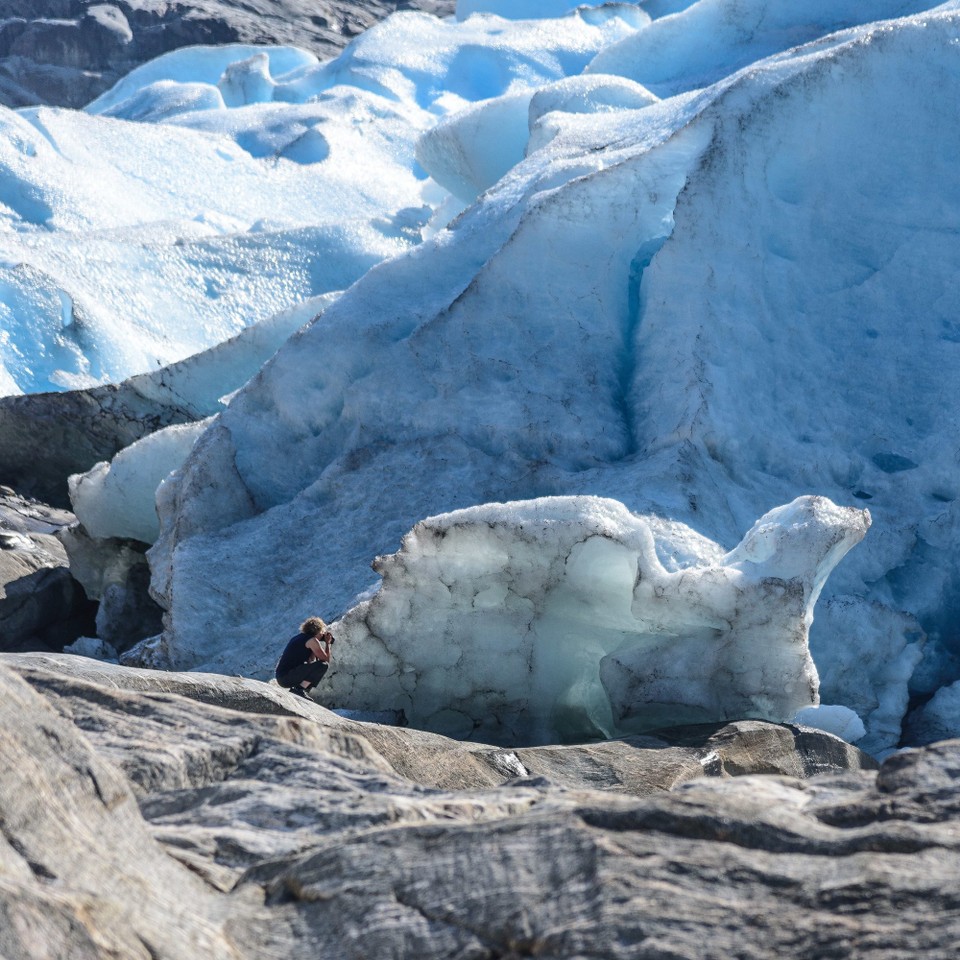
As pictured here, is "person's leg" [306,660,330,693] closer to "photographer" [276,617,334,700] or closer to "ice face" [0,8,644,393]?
"photographer" [276,617,334,700]

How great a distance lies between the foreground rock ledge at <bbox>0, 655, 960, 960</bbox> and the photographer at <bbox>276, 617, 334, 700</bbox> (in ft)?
6.84

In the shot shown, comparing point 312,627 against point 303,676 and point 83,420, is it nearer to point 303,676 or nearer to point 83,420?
point 303,676

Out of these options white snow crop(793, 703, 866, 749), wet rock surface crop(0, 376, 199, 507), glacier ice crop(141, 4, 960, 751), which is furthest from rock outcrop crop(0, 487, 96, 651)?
white snow crop(793, 703, 866, 749)

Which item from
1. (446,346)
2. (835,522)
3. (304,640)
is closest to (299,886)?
(304,640)

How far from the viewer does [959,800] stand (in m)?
2.86

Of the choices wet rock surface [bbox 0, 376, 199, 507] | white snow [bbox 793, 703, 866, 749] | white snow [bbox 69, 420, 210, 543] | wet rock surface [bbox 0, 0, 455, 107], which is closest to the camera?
white snow [bbox 793, 703, 866, 749]

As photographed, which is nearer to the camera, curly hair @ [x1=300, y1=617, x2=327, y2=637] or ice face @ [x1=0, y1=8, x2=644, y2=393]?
curly hair @ [x1=300, y1=617, x2=327, y2=637]

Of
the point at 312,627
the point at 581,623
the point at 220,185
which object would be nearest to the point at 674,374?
the point at 581,623

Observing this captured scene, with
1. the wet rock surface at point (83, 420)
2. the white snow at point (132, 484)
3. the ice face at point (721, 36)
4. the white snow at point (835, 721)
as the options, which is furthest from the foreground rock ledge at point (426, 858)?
the ice face at point (721, 36)

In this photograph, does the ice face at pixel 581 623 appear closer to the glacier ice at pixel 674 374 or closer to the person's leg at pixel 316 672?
the person's leg at pixel 316 672

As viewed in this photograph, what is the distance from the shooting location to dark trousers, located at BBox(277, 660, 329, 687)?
5.36 m

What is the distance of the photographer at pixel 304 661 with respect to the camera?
537 centimetres

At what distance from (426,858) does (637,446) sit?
429 centimetres

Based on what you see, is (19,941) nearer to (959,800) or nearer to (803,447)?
(959,800)
